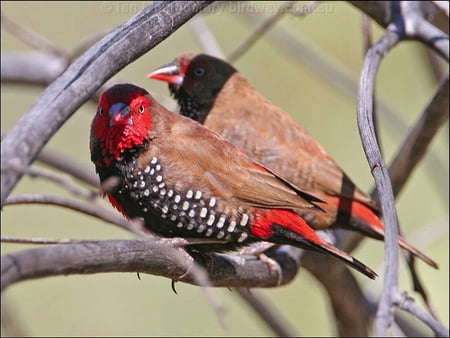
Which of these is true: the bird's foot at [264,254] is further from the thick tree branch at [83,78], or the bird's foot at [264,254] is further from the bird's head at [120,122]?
the thick tree branch at [83,78]

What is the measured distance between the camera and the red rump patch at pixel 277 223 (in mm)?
3752

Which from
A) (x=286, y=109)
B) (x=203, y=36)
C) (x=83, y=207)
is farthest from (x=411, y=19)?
(x=286, y=109)

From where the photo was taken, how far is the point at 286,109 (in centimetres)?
788

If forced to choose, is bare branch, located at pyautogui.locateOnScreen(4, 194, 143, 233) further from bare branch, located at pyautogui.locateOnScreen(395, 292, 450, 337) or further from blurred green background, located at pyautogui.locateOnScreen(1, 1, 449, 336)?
blurred green background, located at pyautogui.locateOnScreen(1, 1, 449, 336)

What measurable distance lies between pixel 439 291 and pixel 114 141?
376 centimetres

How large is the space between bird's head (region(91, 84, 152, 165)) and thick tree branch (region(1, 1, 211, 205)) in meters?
0.51

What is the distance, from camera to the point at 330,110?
818 centimetres

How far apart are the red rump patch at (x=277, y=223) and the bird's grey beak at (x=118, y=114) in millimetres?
590

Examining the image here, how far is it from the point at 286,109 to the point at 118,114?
4316mm

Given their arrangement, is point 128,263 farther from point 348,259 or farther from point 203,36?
point 203,36

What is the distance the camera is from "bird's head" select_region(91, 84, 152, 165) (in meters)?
3.65

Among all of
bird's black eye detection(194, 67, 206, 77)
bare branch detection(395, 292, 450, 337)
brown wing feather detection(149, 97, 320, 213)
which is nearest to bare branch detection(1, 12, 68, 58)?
bird's black eye detection(194, 67, 206, 77)

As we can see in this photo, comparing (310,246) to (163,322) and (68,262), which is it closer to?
(68,262)

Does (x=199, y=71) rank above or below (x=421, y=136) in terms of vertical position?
above
